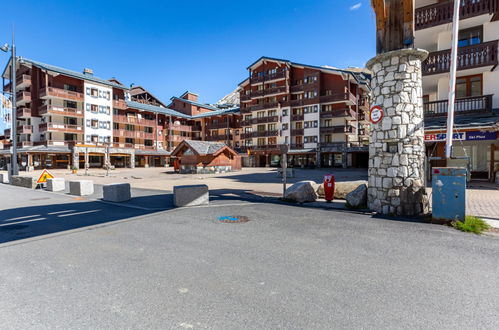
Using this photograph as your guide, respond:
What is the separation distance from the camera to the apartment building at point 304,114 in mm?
45500

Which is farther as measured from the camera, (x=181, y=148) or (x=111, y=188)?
(x=181, y=148)

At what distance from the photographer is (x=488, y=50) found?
1539 cm

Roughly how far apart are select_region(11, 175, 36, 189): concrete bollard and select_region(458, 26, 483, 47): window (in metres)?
29.1

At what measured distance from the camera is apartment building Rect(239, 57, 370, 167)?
45.5 m

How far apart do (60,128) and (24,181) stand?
3037 centimetres

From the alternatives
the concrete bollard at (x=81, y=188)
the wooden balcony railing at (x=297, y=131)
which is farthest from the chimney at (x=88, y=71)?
the concrete bollard at (x=81, y=188)

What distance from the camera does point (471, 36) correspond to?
17.0 m

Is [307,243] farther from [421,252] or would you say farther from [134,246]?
[134,246]

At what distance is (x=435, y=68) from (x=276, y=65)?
124ft

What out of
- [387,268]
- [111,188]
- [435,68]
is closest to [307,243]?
[387,268]

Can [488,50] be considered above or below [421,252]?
above

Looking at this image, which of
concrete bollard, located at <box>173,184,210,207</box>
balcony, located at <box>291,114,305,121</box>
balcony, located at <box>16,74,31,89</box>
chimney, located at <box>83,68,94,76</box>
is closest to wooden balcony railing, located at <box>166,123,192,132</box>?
chimney, located at <box>83,68,94,76</box>

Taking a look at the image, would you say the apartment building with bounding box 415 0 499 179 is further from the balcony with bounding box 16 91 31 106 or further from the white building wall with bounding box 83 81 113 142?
the balcony with bounding box 16 91 31 106

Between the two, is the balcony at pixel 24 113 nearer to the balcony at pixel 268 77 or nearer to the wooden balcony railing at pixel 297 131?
the balcony at pixel 268 77
